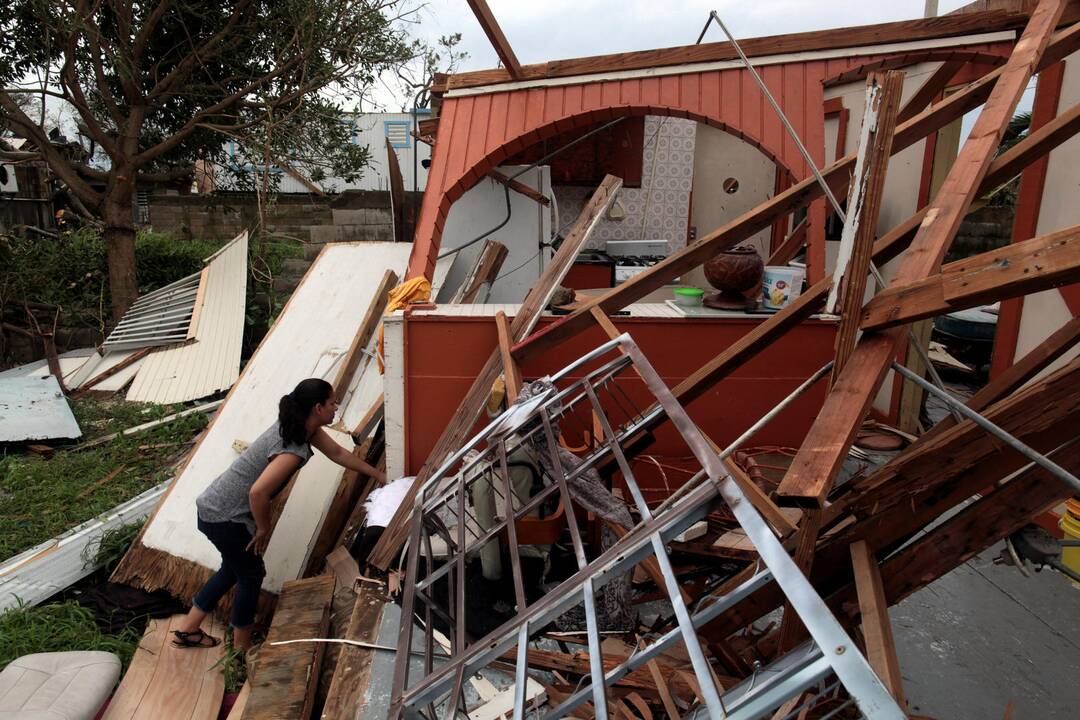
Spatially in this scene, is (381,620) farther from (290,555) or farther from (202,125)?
(202,125)

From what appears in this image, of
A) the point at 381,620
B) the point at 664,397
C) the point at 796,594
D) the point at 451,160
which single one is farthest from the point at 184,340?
the point at 796,594

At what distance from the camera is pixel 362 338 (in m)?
5.80

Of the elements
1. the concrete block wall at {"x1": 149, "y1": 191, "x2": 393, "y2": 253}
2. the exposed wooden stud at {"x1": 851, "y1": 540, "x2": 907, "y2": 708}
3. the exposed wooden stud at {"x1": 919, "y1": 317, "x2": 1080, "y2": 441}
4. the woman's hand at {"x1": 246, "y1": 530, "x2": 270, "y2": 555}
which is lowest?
the woman's hand at {"x1": 246, "y1": 530, "x2": 270, "y2": 555}

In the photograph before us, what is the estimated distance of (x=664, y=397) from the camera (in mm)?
2047

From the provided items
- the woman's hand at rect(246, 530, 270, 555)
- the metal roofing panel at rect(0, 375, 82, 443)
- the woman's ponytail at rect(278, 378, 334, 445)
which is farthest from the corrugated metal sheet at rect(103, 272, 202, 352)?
the woman's ponytail at rect(278, 378, 334, 445)

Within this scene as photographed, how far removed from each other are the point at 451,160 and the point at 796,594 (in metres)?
4.73

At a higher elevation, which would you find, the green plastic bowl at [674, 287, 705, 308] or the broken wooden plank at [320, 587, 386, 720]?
the green plastic bowl at [674, 287, 705, 308]

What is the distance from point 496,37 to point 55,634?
15.7 ft

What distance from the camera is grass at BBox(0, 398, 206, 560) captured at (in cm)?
520

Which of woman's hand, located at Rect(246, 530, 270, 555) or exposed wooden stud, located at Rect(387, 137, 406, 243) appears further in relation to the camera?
exposed wooden stud, located at Rect(387, 137, 406, 243)

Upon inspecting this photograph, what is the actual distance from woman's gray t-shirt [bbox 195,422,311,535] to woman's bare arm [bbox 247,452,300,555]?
0.20 ft

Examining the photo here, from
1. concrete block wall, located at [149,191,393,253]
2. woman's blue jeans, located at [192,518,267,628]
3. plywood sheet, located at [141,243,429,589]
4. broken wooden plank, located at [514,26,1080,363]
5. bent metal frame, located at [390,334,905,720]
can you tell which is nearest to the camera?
bent metal frame, located at [390,334,905,720]

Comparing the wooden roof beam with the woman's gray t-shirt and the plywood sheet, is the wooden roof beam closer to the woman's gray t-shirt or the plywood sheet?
the plywood sheet

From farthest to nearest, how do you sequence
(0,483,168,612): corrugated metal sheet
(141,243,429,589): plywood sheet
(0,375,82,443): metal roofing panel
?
(0,375,82,443): metal roofing panel
(141,243,429,589): plywood sheet
(0,483,168,612): corrugated metal sheet
